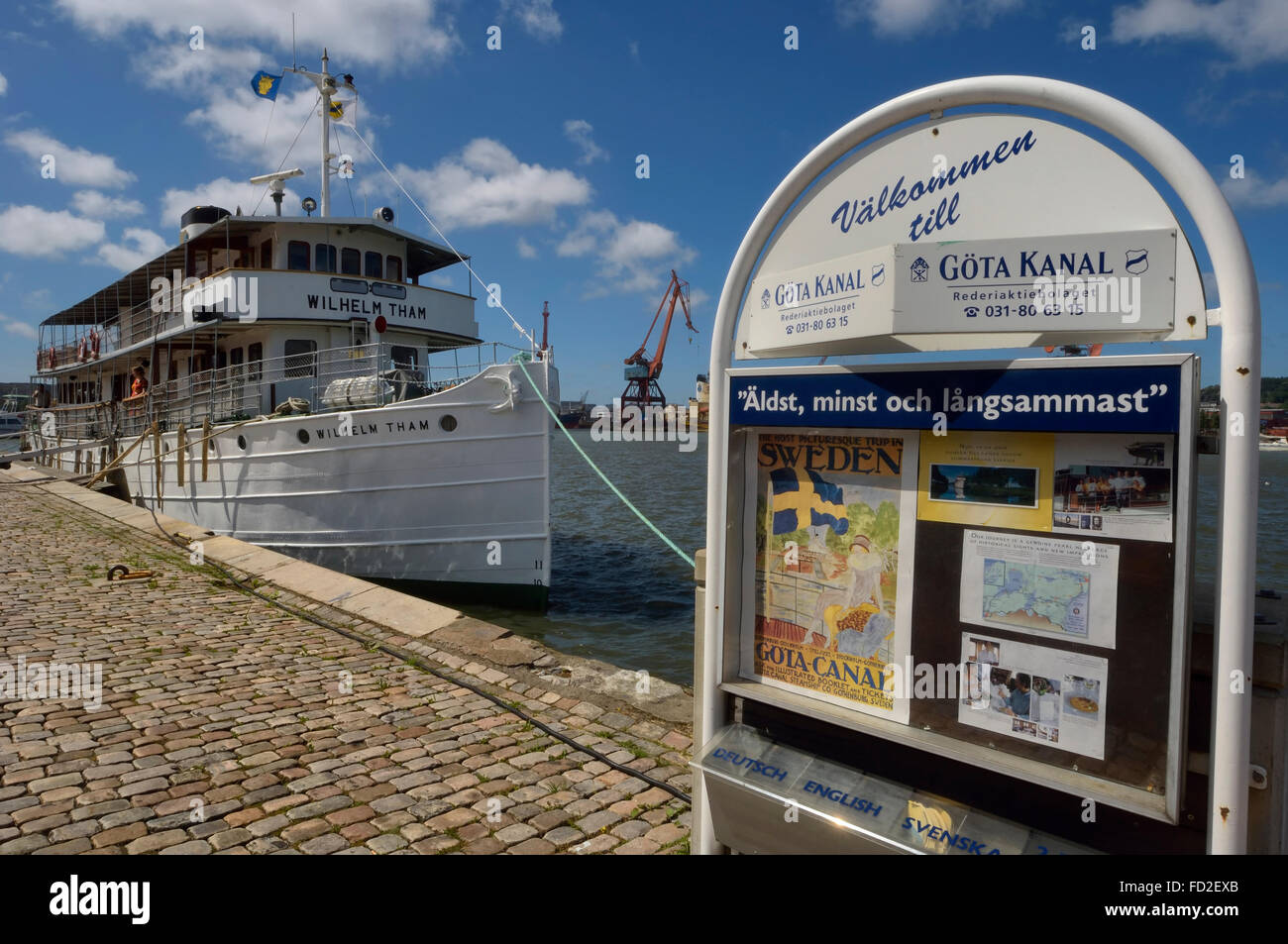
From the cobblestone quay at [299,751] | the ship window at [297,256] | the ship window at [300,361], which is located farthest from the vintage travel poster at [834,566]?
the ship window at [297,256]

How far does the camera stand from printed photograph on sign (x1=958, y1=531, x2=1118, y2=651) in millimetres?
2080

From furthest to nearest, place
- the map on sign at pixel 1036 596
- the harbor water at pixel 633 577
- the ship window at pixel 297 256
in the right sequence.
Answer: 1. the ship window at pixel 297 256
2. the harbor water at pixel 633 577
3. the map on sign at pixel 1036 596

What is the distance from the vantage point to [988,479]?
2.28 m

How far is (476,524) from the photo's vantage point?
460 inches

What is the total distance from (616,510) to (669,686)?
19.8 m

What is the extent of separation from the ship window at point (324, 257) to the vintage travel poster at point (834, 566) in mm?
14015

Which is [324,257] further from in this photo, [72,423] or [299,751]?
[72,423]

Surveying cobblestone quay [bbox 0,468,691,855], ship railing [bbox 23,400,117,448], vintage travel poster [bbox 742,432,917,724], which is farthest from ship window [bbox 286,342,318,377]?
vintage travel poster [bbox 742,432,917,724]

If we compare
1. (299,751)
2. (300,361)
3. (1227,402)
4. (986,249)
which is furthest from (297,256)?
(1227,402)

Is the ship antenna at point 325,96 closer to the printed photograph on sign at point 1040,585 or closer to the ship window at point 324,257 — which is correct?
the ship window at point 324,257

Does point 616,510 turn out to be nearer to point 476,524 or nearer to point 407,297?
point 407,297

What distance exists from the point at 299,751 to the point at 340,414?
7.99 metres

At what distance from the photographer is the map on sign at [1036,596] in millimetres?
2115
